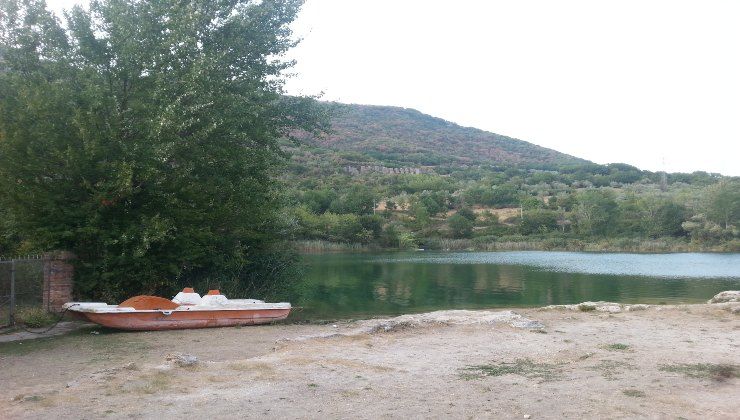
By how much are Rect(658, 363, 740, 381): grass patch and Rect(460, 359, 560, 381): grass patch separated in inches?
73.2

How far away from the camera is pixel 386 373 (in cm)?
939

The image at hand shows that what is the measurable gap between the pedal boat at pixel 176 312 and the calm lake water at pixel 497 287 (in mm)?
3569

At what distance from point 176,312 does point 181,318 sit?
0.25 metres

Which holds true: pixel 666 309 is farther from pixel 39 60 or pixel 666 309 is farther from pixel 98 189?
pixel 39 60

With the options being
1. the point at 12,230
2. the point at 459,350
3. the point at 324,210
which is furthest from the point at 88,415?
the point at 324,210

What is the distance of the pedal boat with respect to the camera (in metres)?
13.5

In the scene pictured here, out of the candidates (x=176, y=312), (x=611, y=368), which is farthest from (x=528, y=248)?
(x=611, y=368)

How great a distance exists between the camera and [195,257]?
16.1 m

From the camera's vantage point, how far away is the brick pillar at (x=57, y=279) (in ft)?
46.7

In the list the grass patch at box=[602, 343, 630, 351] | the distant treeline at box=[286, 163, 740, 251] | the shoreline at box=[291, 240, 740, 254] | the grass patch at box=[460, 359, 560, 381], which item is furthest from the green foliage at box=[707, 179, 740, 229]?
the grass patch at box=[460, 359, 560, 381]

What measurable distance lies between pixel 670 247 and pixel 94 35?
7734cm

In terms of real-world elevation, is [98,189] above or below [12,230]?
above

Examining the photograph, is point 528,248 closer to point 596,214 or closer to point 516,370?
point 596,214

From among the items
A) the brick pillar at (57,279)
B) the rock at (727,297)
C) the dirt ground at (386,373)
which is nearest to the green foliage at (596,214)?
the rock at (727,297)
